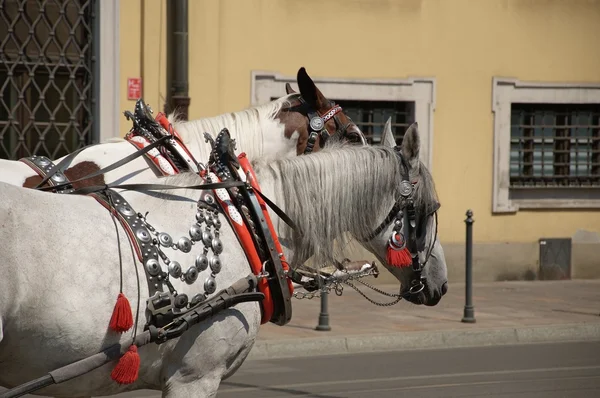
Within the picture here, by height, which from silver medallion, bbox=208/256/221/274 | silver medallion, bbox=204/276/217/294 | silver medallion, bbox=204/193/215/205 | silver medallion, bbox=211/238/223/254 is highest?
silver medallion, bbox=204/193/215/205

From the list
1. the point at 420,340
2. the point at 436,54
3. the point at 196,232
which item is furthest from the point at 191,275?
the point at 436,54

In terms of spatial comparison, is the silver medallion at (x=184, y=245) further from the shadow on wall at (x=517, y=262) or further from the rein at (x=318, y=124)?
the shadow on wall at (x=517, y=262)

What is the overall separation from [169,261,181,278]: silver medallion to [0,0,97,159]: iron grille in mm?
8785

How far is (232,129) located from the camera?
20.6ft

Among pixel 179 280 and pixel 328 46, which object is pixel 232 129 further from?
pixel 328 46

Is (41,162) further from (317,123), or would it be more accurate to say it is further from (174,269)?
(317,123)

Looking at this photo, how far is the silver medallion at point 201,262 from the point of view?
3955mm

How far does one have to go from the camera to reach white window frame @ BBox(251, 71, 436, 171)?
13539 millimetres

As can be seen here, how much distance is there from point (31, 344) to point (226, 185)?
1.03 meters

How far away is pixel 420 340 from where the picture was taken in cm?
1023

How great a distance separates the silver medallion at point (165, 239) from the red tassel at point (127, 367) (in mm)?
406

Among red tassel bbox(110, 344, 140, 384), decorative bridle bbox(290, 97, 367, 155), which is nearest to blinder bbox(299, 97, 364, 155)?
decorative bridle bbox(290, 97, 367, 155)

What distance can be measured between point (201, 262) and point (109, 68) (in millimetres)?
9108

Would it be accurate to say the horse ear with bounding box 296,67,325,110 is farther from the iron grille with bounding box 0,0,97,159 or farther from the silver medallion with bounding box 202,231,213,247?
the iron grille with bounding box 0,0,97,159
